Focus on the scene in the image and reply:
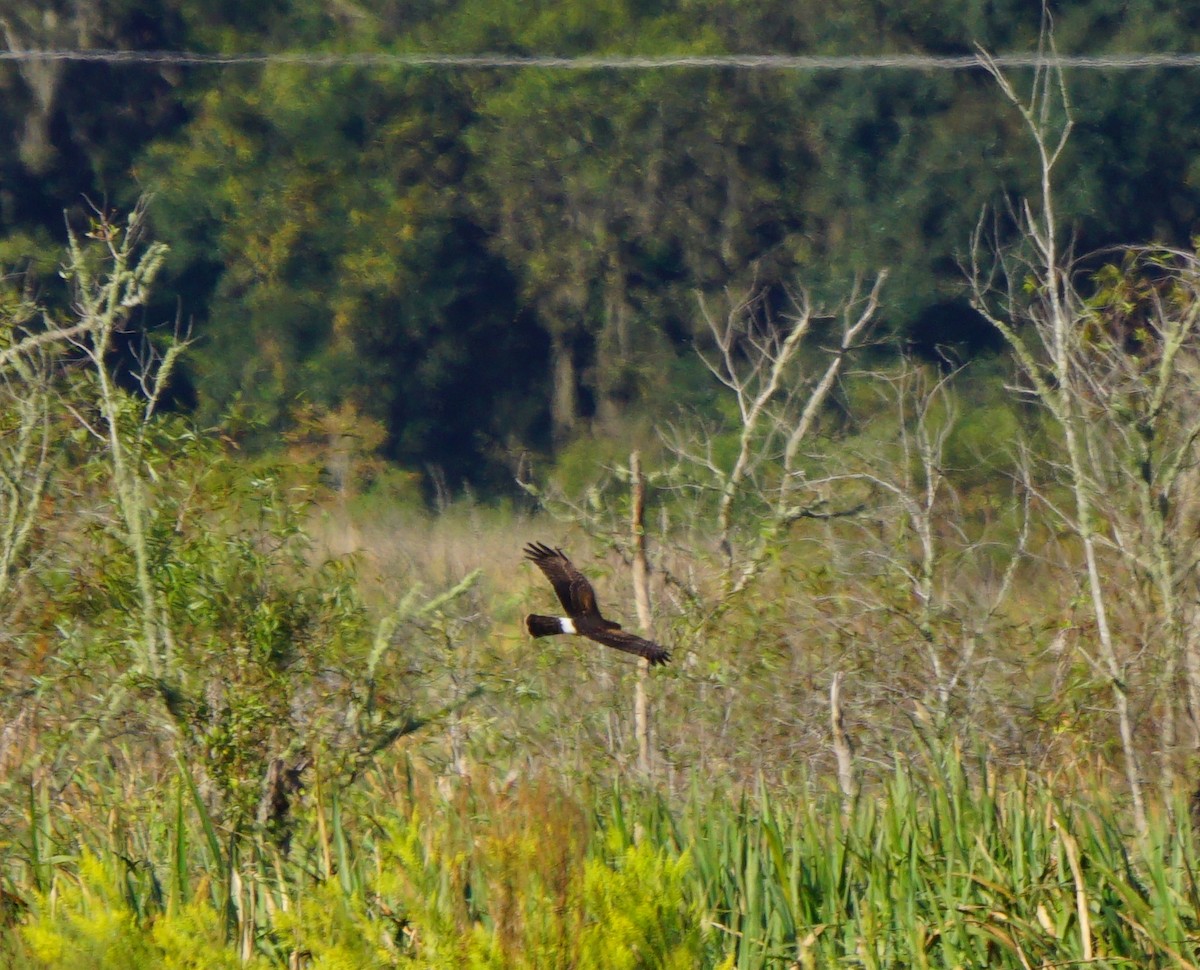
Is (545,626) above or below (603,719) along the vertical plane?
above

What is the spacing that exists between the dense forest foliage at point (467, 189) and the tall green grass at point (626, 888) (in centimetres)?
1629

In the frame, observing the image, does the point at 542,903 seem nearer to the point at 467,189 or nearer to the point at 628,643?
the point at 628,643

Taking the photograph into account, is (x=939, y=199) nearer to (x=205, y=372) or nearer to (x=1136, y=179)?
(x=1136, y=179)

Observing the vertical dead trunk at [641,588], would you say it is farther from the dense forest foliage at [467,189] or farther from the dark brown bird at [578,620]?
the dense forest foliage at [467,189]

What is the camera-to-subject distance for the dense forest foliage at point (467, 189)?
21.0 metres

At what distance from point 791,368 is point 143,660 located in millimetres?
14007

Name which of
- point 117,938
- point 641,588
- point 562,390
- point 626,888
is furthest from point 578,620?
point 562,390

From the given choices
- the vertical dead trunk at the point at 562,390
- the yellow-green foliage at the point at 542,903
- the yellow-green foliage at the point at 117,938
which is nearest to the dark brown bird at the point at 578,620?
the yellow-green foliage at the point at 542,903

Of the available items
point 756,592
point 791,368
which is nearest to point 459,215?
point 791,368

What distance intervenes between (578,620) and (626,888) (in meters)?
1.19

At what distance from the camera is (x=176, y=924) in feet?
11.3

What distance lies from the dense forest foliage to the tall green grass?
16292mm

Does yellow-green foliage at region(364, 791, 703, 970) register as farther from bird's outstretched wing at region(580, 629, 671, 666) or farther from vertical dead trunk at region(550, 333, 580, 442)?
vertical dead trunk at region(550, 333, 580, 442)

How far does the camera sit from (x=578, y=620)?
4.54 m
